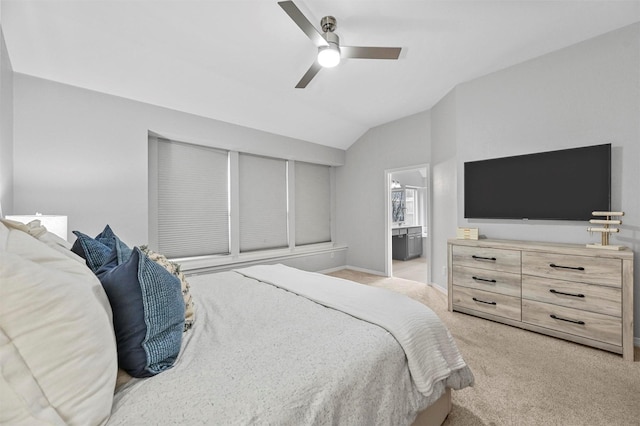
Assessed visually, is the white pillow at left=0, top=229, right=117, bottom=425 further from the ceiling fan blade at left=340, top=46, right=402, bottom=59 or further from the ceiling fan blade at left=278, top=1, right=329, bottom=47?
the ceiling fan blade at left=340, top=46, right=402, bottom=59

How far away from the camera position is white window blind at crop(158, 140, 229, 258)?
3.40 meters

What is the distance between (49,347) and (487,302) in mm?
3321

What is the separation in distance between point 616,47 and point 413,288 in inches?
133

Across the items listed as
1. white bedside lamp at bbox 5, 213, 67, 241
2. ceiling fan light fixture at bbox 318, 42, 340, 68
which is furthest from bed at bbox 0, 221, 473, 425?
ceiling fan light fixture at bbox 318, 42, 340, 68

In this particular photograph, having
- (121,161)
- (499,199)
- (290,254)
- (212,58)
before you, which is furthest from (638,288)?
(121,161)

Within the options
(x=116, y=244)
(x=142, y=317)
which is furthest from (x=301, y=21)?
(x=142, y=317)

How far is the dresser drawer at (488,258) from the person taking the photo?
8.57 feet

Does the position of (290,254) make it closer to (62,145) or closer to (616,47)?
(62,145)

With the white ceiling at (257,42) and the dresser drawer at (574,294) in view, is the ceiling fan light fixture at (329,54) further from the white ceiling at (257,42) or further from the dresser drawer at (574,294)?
the dresser drawer at (574,294)

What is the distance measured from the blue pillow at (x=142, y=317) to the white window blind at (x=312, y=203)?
12.8 feet

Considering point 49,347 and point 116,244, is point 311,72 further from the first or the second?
point 49,347

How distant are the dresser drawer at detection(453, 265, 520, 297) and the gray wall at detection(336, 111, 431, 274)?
1796 millimetres

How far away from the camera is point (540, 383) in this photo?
70.0 inches

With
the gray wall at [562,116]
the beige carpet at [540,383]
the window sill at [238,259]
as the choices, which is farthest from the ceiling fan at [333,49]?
the window sill at [238,259]
